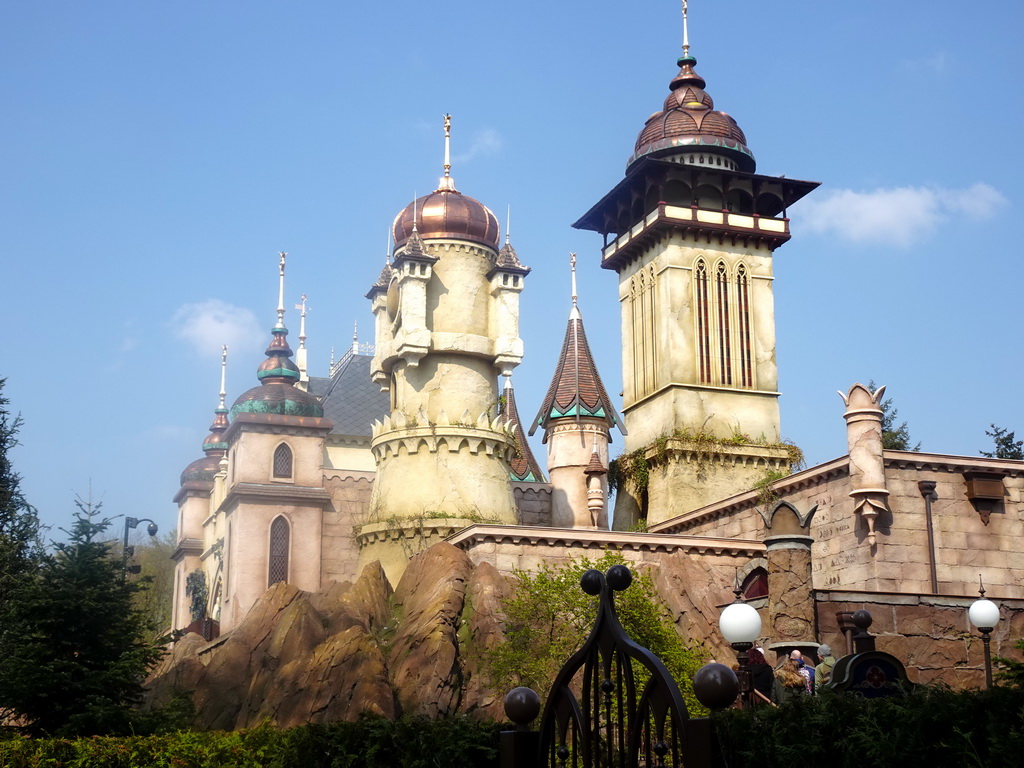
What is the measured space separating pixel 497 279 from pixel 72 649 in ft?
68.3

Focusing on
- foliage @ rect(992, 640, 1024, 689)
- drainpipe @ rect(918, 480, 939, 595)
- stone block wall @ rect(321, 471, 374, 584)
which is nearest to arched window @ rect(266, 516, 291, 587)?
stone block wall @ rect(321, 471, 374, 584)

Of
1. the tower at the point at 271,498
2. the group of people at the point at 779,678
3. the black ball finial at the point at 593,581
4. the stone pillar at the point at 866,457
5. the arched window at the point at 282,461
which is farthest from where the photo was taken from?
the arched window at the point at 282,461

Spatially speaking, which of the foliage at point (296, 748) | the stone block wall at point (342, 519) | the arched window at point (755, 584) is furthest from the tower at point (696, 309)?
the foliage at point (296, 748)

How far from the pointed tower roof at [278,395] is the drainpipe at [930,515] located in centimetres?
2400

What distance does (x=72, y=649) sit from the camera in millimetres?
21594

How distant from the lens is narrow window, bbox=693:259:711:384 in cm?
4747

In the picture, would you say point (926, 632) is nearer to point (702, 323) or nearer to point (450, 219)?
point (450, 219)

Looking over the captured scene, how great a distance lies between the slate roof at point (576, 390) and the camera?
45.5 meters

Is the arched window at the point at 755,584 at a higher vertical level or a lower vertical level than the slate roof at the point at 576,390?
lower

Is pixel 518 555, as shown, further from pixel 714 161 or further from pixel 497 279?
pixel 714 161

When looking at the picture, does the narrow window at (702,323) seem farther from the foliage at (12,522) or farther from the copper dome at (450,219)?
the foliage at (12,522)

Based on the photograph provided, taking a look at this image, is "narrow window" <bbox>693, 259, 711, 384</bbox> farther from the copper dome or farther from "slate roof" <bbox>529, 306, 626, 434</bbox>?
the copper dome

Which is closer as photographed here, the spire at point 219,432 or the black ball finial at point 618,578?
the black ball finial at point 618,578

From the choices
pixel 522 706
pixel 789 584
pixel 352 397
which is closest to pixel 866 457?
pixel 789 584
